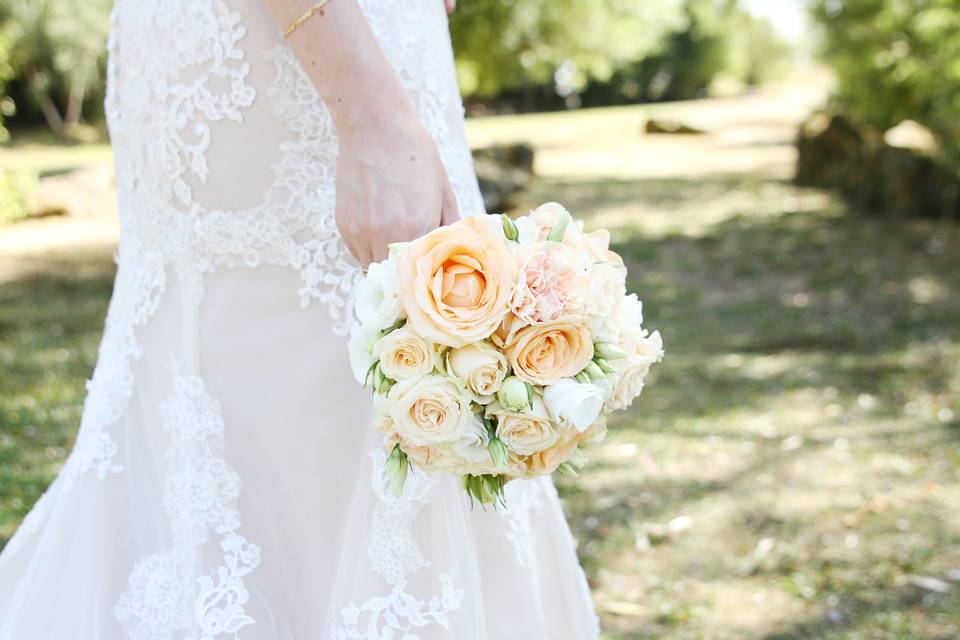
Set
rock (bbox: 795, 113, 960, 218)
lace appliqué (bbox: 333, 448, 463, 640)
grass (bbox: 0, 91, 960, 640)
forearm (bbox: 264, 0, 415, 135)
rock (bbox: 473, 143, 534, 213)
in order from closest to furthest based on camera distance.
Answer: forearm (bbox: 264, 0, 415, 135), lace appliqué (bbox: 333, 448, 463, 640), grass (bbox: 0, 91, 960, 640), rock (bbox: 795, 113, 960, 218), rock (bbox: 473, 143, 534, 213)

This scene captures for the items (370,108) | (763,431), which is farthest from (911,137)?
(370,108)

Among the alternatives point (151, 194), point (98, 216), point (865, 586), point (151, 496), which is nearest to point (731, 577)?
point (865, 586)

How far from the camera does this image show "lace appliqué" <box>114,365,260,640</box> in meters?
1.66

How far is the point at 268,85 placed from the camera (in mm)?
1647

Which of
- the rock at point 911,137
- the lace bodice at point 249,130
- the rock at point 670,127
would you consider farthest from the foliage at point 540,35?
the lace bodice at point 249,130

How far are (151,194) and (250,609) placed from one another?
797mm

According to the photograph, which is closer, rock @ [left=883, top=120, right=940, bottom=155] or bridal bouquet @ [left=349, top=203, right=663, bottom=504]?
bridal bouquet @ [left=349, top=203, right=663, bottom=504]

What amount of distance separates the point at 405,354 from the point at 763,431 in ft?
11.7

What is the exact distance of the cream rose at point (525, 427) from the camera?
4.35ft

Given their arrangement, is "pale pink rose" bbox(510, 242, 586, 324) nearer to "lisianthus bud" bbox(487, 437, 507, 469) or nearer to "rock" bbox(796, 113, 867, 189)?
"lisianthus bud" bbox(487, 437, 507, 469)

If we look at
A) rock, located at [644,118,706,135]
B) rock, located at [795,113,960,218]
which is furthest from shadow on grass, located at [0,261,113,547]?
rock, located at [644,118,706,135]

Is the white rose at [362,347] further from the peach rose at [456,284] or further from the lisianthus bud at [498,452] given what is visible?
the lisianthus bud at [498,452]

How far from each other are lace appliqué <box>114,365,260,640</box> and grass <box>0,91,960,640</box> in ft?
5.16

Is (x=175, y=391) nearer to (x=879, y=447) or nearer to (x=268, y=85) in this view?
(x=268, y=85)
